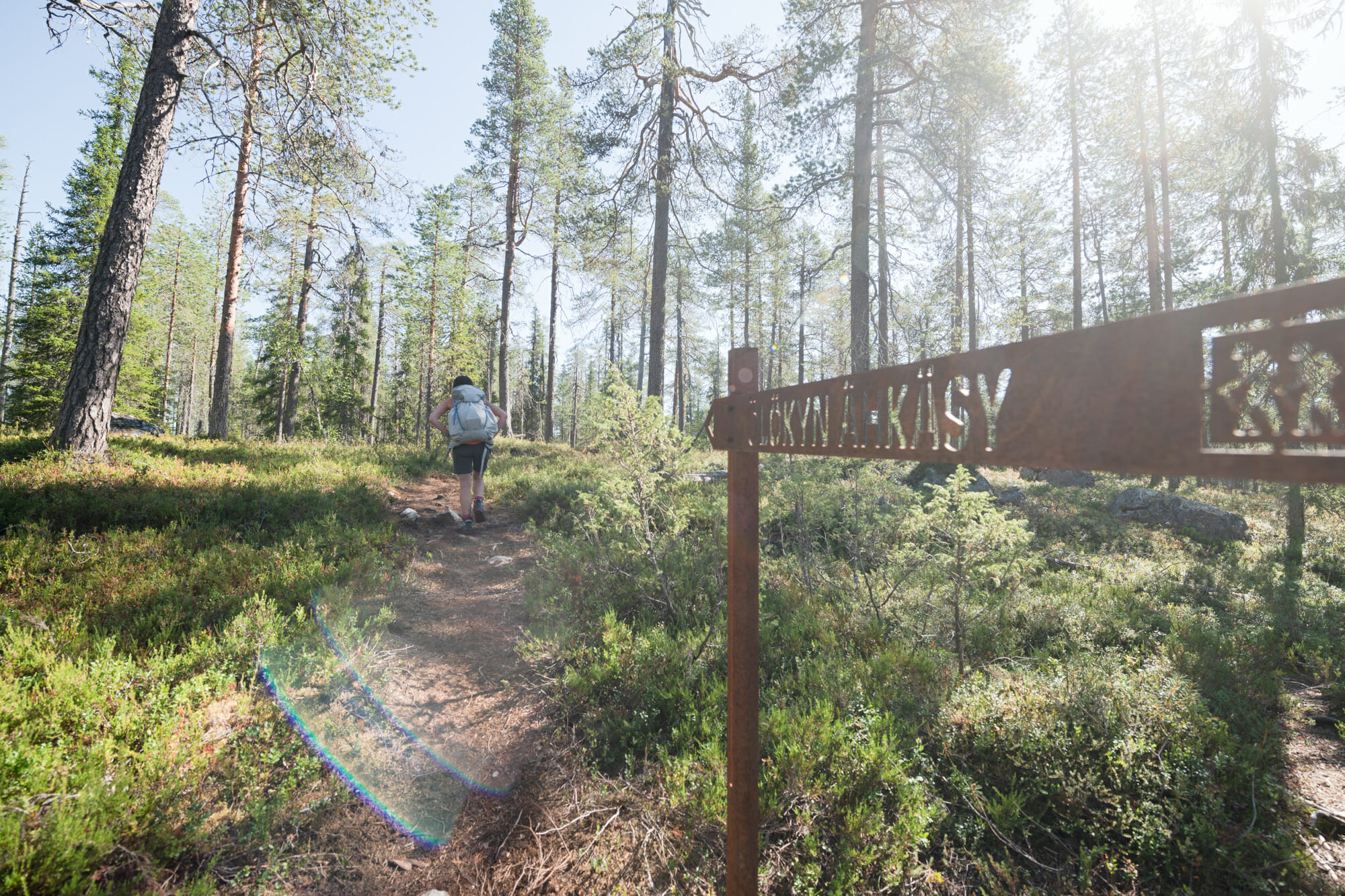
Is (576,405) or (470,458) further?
(576,405)

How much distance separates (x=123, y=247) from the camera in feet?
21.1

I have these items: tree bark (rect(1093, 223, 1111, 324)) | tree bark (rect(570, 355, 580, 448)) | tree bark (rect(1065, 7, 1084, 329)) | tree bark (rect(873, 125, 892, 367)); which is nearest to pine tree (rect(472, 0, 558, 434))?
tree bark (rect(873, 125, 892, 367))

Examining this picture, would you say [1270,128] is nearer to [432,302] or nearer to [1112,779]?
[1112,779]

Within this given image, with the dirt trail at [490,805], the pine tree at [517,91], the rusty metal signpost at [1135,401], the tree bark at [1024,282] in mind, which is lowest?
the dirt trail at [490,805]

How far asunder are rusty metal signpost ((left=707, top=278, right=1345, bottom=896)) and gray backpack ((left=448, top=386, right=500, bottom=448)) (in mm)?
6960

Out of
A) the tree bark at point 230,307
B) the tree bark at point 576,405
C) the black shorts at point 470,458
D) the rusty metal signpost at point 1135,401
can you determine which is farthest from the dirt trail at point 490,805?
the tree bark at point 576,405

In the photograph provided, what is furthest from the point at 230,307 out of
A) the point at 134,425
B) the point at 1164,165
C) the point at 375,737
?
the point at 1164,165

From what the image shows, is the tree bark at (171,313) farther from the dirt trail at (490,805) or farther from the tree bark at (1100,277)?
the tree bark at (1100,277)

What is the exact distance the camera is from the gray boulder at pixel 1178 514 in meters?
10.1

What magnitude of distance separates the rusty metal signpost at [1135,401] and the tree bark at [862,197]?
826 centimetres

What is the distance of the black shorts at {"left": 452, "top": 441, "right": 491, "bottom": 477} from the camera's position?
7780 millimetres

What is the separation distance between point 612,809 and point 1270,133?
15.8 metres

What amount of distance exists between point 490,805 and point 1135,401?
3611mm

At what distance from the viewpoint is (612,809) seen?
2891mm
